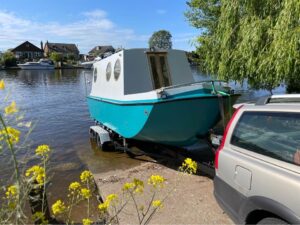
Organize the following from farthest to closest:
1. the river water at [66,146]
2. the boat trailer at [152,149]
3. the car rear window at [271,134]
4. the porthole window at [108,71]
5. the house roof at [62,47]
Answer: the house roof at [62,47] < the porthole window at [108,71] < the river water at [66,146] < the boat trailer at [152,149] < the car rear window at [271,134]

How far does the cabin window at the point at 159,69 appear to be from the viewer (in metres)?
9.09

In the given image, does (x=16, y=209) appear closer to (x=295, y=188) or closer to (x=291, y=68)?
(x=295, y=188)

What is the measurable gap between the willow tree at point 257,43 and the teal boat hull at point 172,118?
1.21 meters

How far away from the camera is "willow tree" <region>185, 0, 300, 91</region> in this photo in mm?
6250

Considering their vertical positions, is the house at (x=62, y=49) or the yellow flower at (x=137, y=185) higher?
the house at (x=62, y=49)

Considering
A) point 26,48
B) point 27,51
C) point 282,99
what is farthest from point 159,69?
point 26,48

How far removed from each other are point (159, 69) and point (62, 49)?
116060 millimetres

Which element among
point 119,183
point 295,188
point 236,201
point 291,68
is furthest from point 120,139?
point 295,188

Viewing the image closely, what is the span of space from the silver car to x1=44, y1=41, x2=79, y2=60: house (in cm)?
11288

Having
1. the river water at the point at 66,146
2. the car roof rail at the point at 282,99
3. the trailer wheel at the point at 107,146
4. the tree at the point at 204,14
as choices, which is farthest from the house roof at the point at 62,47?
the car roof rail at the point at 282,99

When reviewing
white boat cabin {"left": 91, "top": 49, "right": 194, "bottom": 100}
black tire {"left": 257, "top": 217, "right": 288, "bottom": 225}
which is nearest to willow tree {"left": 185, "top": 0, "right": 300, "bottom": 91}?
white boat cabin {"left": 91, "top": 49, "right": 194, "bottom": 100}

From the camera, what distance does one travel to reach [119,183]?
6984 mm

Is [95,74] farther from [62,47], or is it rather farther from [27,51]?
[62,47]

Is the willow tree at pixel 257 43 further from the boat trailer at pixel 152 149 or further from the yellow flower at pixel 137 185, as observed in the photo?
the yellow flower at pixel 137 185
